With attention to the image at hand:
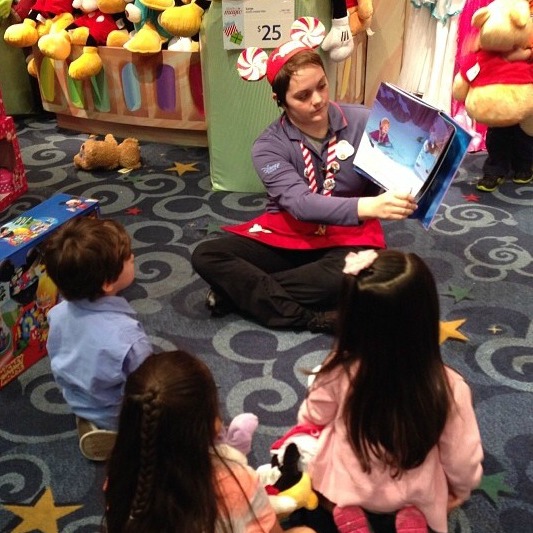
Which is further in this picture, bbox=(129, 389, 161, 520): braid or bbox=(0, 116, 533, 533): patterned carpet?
bbox=(0, 116, 533, 533): patterned carpet

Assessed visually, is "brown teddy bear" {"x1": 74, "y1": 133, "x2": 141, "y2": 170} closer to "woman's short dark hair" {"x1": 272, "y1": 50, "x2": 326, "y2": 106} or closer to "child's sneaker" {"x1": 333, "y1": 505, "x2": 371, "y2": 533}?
"woman's short dark hair" {"x1": 272, "y1": 50, "x2": 326, "y2": 106}

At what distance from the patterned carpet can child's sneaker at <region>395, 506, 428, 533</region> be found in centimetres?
17

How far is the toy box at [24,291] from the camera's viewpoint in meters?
1.60

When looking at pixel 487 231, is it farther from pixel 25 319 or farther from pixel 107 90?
pixel 107 90

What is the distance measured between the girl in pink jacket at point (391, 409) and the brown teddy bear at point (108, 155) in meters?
1.94

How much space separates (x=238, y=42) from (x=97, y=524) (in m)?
1.64

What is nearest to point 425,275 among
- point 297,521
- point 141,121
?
point 297,521

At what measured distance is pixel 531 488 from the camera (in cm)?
133

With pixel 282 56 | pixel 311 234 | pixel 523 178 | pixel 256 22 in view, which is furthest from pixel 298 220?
pixel 523 178

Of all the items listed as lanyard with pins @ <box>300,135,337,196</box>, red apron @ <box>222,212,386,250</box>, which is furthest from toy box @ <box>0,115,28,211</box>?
lanyard with pins @ <box>300,135,337,196</box>

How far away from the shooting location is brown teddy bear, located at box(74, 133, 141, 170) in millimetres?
2822

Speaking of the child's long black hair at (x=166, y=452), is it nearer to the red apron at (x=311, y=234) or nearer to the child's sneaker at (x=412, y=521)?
the child's sneaker at (x=412, y=521)

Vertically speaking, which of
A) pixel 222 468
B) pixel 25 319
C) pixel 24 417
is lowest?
pixel 24 417

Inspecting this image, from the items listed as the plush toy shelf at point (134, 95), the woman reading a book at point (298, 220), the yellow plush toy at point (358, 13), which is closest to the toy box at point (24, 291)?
the woman reading a book at point (298, 220)
